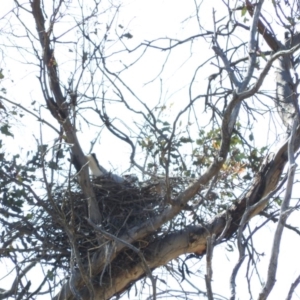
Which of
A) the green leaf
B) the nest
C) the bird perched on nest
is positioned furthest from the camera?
the bird perched on nest

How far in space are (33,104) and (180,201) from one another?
1.42m

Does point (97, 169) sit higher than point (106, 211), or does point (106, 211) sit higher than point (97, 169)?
point (97, 169)

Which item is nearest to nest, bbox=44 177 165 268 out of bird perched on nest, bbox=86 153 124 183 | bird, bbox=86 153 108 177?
bird perched on nest, bbox=86 153 124 183

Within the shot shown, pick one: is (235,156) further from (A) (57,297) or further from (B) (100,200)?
(A) (57,297)

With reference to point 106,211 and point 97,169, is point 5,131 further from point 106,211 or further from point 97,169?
point 97,169

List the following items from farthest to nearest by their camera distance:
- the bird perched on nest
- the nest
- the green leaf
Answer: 1. the bird perched on nest
2. the green leaf
3. the nest

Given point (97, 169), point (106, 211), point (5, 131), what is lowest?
point (106, 211)

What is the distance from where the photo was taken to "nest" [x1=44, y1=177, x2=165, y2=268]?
6.91 meters

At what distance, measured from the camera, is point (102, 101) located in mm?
6461

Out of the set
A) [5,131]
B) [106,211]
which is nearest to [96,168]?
[106,211]

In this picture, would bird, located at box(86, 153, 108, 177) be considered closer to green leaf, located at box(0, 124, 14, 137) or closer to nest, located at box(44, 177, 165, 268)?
nest, located at box(44, 177, 165, 268)

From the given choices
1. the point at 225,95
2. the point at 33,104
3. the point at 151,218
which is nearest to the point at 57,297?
the point at 151,218

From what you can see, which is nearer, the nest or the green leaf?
the nest

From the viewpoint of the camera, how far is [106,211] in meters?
7.22
